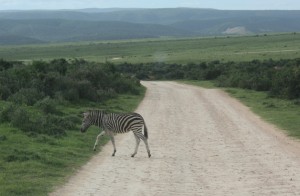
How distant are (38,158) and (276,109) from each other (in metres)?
16.5

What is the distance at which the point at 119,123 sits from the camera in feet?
52.4

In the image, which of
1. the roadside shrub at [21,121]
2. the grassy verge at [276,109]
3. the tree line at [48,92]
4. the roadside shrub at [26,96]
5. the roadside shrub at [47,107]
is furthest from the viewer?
the roadside shrub at [26,96]

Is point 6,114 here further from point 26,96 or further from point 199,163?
point 199,163

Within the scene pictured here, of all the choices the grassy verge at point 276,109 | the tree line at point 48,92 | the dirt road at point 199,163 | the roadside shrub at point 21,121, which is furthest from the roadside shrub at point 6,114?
the grassy verge at point 276,109

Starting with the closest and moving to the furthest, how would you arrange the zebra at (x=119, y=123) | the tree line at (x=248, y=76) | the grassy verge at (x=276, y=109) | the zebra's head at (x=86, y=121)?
the zebra at (x=119, y=123) → the zebra's head at (x=86, y=121) → the grassy verge at (x=276, y=109) → the tree line at (x=248, y=76)

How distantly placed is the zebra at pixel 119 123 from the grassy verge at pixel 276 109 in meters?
6.16

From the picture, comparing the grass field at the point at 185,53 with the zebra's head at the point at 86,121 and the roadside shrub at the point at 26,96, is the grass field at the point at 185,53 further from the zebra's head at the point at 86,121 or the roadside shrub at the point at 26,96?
the zebra's head at the point at 86,121

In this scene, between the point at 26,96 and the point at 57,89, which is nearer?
the point at 26,96

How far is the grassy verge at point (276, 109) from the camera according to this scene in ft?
71.8

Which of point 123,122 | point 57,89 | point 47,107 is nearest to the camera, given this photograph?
point 123,122

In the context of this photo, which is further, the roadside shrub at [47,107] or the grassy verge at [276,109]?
the roadside shrub at [47,107]

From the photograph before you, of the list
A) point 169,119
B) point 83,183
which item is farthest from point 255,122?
point 83,183

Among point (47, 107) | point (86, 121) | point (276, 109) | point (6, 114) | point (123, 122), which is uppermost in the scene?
point (123, 122)

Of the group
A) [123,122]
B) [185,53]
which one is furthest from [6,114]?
[185,53]
